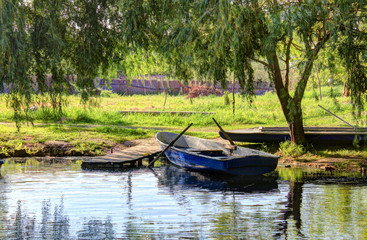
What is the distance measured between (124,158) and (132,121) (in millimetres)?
9114

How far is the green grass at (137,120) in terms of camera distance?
66.8ft

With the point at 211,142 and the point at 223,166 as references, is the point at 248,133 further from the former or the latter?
the point at 223,166

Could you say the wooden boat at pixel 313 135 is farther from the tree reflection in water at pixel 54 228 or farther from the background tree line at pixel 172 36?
the tree reflection in water at pixel 54 228

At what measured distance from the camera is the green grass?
20359 mm

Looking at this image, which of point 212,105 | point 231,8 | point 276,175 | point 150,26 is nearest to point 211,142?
point 276,175

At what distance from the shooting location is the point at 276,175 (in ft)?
51.5

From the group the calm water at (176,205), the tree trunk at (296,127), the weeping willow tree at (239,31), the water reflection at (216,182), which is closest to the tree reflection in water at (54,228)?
the calm water at (176,205)

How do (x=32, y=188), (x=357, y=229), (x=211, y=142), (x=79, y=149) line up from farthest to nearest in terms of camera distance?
(x=79, y=149) < (x=211, y=142) < (x=32, y=188) < (x=357, y=229)

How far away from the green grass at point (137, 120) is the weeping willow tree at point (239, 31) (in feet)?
7.53

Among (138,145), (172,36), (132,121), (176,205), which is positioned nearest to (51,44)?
(172,36)

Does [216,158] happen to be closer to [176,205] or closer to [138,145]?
[176,205]

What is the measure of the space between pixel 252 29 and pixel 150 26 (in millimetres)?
2847

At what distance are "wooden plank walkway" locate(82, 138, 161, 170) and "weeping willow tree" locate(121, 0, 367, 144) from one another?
12.4 ft

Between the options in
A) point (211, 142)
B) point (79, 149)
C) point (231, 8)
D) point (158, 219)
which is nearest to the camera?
point (158, 219)
